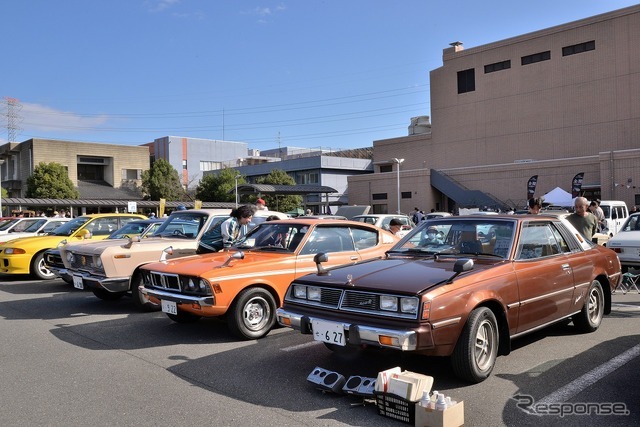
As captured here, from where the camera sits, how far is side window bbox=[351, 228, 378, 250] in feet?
26.0

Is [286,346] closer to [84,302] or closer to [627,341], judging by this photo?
[627,341]

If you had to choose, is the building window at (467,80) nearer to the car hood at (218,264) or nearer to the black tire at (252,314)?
the car hood at (218,264)

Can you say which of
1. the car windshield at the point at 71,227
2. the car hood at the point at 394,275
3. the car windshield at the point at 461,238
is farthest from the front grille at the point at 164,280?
the car windshield at the point at 71,227

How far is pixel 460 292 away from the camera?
4.62 m

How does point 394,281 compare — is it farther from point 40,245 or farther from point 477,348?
point 40,245

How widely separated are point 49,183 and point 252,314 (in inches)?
1895

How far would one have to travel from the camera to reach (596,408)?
4.21 metres

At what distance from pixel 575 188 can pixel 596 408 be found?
32548 millimetres

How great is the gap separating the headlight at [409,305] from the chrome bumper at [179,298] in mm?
2683

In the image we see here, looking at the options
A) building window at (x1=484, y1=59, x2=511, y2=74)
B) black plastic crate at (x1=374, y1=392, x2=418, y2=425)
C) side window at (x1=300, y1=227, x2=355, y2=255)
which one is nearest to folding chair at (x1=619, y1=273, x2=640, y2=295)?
side window at (x1=300, y1=227, x2=355, y2=255)

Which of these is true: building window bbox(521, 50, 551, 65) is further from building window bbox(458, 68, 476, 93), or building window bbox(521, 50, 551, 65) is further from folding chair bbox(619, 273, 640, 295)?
folding chair bbox(619, 273, 640, 295)

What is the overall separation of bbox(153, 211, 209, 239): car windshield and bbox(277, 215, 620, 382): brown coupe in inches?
177

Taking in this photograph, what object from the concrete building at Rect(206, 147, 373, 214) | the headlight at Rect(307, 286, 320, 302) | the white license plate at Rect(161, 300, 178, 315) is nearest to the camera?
the headlight at Rect(307, 286, 320, 302)

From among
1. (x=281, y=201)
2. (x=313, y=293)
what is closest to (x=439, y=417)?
(x=313, y=293)
